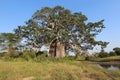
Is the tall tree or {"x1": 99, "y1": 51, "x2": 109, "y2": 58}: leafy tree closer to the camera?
the tall tree

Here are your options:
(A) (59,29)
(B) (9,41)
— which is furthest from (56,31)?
(B) (9,41)

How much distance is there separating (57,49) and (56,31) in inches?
137

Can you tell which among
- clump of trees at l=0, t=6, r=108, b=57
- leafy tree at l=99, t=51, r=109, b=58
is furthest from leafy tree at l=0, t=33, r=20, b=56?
leafy tree at l=99, t=51, r=109, b=58

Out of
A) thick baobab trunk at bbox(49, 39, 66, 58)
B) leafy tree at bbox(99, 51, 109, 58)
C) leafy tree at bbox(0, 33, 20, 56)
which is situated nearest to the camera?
leafy tree at bbox(0, 33, 20, 56)

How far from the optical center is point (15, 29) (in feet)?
133

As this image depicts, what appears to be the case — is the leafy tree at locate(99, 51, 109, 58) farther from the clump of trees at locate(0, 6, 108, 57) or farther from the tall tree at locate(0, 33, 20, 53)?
the tall tree at locate(0, 33, 20, 53)

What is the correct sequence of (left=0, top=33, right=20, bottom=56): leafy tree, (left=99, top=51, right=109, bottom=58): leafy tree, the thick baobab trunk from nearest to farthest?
(left=0, top=33, right=20, bottom=56): leafy tree
the thick baobab trunk
(left=99, top=51, right=109, bottom=58): leafy tree

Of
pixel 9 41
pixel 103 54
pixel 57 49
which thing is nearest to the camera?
pixel 9 41

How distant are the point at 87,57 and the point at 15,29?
48.5 feet

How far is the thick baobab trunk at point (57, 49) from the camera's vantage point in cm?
4006

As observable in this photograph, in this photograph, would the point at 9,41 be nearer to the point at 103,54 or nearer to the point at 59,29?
the point at 59,29

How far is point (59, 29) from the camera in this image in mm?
39500

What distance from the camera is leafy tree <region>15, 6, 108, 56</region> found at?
39.2m

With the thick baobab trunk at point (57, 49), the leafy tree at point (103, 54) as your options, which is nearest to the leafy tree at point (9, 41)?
the thick baobab trunk at point (57, 49)
